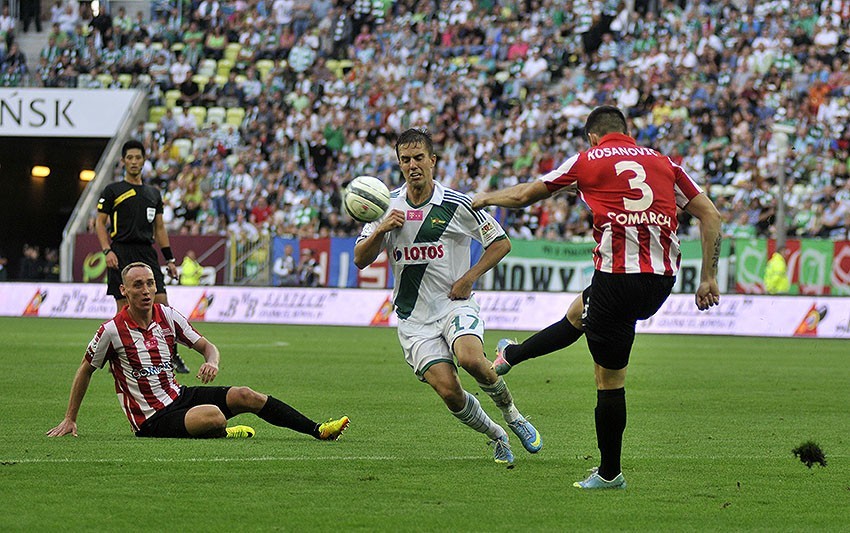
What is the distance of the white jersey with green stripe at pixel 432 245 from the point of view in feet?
28.7

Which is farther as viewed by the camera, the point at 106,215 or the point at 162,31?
the point at 162,31

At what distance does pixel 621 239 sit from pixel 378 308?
1916cm

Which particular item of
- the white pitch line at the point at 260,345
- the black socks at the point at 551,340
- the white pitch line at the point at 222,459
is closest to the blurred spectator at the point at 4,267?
the white pitch line at the point at 260,345

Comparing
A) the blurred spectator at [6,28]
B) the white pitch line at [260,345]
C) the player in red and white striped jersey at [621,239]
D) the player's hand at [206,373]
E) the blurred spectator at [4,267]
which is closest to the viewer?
the player in red and white striped jersey at [621,239]

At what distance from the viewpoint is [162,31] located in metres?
38.2

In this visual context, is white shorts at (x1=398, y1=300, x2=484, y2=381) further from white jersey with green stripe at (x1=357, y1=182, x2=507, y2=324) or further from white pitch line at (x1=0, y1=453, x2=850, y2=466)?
white pitch line at (x1=0, y1=453, x2=850, y2=466)

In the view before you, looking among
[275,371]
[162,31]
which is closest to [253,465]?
[275,371]

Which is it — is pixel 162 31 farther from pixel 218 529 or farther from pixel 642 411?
pixel 218 529

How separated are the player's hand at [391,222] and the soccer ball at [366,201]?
36 centimetres

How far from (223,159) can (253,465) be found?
2636cm

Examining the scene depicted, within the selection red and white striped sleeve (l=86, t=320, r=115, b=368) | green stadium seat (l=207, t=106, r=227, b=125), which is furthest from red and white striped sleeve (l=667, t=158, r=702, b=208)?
green stadium seat (l=207, t=106, r=227, b=125)

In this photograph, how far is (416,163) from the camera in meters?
8.52

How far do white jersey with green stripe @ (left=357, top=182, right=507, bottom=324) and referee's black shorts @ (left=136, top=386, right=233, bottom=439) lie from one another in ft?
5.12

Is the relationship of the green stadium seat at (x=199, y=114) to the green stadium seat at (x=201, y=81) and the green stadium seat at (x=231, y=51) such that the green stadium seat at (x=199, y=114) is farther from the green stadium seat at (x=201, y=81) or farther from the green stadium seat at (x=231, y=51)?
the green stadium seat at (x=231, y=51)
